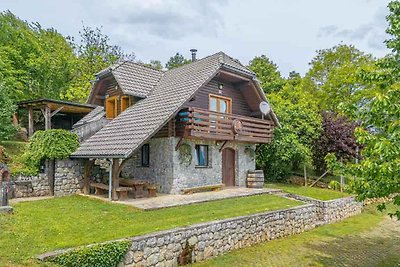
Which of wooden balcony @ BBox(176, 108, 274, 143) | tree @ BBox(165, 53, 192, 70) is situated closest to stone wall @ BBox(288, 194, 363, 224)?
wooden balcony @ BBox(176, 108, 274, 143)

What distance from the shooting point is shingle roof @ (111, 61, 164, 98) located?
18094 mm

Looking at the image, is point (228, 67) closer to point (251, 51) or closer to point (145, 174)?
point (145, 174)

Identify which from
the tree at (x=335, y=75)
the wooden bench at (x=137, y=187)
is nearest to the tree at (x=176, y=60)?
the tree at (x=335, y=75)

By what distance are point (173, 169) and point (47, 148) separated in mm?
5616

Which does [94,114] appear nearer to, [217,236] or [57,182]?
A: [57,182]

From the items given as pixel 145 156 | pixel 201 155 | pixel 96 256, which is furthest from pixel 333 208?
pixel 96 256

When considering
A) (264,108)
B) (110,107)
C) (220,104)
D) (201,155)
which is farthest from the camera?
(110,107)

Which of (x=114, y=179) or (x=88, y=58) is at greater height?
(x=88, y=58)

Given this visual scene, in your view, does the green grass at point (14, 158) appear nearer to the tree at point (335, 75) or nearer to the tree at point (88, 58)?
the tree at point (88, 58)

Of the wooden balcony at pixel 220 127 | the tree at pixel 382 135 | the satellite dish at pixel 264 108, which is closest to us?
the tree at pixel 382 135

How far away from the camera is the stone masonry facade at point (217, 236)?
8492 mm

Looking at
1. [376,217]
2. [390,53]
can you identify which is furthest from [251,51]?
[390,53]

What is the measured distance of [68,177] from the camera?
50.0ft

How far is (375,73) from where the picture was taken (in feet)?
27.2
